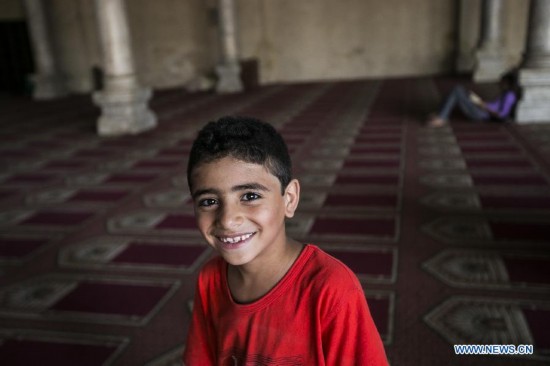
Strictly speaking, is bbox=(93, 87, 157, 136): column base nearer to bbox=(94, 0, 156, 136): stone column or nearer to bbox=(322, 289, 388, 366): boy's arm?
bbox=(94, 0, 156, 136): stone column

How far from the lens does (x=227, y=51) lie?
12172mm

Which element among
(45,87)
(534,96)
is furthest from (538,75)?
(45,87)

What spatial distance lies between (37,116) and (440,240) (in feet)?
29.5

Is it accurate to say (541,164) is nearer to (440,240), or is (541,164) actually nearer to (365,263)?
(440,240)

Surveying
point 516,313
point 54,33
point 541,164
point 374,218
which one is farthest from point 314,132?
point 54,33

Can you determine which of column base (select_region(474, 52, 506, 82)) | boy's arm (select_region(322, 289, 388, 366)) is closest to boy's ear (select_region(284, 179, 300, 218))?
boy's arm (select_region(322, 289, 388, 366))

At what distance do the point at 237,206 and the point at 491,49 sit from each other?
11651 millimetres

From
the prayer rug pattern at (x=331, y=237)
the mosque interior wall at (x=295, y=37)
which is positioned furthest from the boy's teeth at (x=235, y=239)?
the mosque interior wall at (x=295, y=37)

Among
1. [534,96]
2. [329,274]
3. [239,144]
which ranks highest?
[239,144]

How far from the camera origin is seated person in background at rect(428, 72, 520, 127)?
638cm

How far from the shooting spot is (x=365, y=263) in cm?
275

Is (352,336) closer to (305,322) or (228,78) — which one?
(305,322)

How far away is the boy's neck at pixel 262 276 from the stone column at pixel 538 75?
19.9 feet

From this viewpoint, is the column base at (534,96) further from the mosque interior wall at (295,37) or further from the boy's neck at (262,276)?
the mosque interior wall at (295,37)
